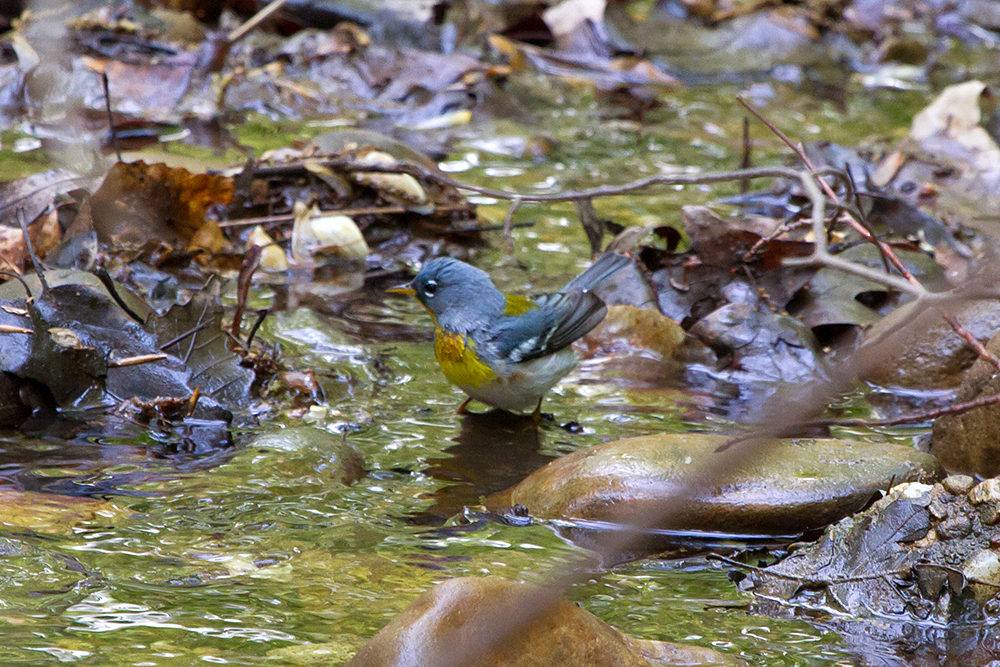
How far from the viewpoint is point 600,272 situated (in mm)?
4910

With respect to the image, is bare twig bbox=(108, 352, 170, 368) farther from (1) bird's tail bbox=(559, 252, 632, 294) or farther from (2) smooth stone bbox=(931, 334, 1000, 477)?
(2) smooth stone bbox=(931, 334, 1000, 477)

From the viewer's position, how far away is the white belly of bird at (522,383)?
166 inches

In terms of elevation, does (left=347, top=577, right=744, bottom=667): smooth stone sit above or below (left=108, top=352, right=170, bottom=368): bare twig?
above

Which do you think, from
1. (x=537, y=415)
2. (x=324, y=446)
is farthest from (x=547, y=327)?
(x=324, y=446)

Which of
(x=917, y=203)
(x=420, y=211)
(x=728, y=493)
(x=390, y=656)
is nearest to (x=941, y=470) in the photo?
(x=728, y=493)

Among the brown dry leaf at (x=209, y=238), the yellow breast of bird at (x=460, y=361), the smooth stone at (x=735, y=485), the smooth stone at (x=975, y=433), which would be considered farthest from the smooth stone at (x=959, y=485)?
the brown dry leaf at (x=209, y=238)

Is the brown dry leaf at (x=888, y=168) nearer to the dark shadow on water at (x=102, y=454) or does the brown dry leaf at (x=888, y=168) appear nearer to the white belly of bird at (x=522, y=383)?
the white belly of bird at (x=522, y=383)

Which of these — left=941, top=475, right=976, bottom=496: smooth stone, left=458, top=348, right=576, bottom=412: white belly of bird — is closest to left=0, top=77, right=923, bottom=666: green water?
left=458, top=348, right=576, bottom=412: white belly of bird

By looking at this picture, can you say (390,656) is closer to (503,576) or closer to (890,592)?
(503,576)

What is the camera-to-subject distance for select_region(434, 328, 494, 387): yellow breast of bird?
4.25 meters

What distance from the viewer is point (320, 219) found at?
596cm

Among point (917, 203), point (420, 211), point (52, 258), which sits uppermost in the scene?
point (52, 258)

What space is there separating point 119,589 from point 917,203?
19.3ft

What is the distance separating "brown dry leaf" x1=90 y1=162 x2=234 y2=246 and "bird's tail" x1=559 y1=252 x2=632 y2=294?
6.77 feet
